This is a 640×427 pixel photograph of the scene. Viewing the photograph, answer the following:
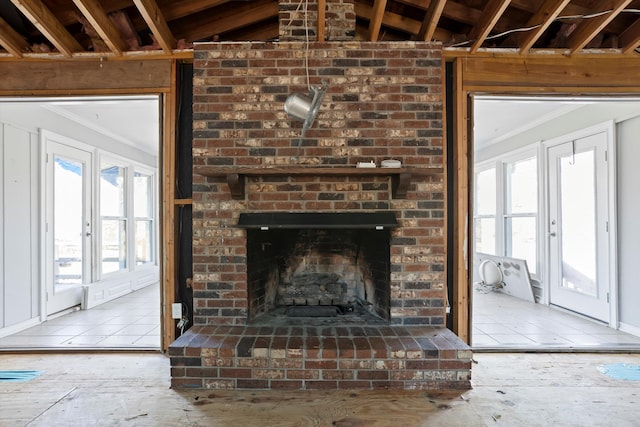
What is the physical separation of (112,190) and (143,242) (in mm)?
1233

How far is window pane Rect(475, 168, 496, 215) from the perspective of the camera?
553cm

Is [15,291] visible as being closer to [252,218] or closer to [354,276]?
[252,218]

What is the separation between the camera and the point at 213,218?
98.3 inches

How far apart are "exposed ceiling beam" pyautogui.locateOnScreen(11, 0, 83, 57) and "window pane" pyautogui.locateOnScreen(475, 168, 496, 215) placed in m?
5.64

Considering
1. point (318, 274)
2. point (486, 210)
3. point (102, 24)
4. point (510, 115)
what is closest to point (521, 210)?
point (486, 210)

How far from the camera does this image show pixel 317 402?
196 cm

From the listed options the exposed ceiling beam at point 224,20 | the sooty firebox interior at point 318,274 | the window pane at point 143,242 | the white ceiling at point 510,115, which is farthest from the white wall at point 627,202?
the window pane at point 143,242

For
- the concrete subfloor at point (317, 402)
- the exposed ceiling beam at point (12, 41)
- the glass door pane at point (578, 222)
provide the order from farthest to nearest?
the glass door pane at point (578, 222), the exposed ceiling beam at point (12, 41), the concrete subfloor at point (317, 402)

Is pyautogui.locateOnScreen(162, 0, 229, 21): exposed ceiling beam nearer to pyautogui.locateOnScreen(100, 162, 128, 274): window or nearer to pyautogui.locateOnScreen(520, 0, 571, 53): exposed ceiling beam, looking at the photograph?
pyautogui.locateOnScreen(520, 0, 571, 53): exposed ceiling beam

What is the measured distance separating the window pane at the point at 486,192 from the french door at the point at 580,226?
4.31ft

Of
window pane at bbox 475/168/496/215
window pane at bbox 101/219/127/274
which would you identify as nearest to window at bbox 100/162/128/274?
window pane at bbox 101/219/127/274

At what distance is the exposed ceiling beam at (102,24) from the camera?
2184mm

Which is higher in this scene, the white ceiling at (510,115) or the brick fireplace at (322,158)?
the white ceiling at (510,115)

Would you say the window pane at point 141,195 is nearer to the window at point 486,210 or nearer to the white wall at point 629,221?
the window at point 486,210
